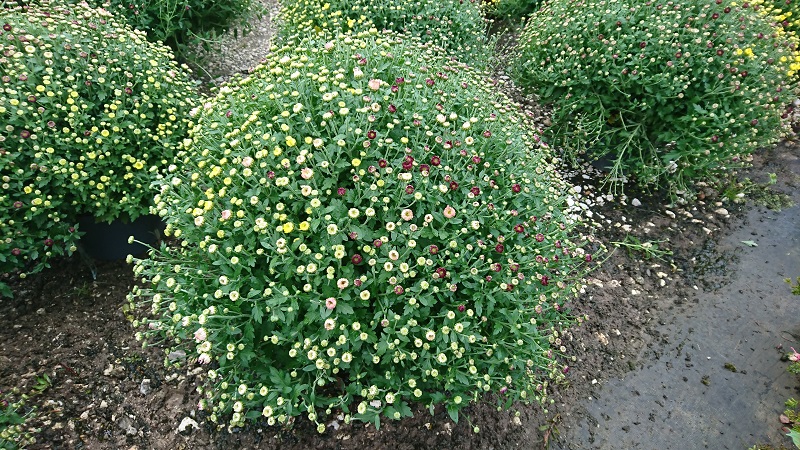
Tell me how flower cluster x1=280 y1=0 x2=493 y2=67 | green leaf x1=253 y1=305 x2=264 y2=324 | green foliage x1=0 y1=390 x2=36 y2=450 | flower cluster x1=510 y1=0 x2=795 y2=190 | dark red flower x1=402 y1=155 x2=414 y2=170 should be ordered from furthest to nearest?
flower cluster x1=280 y1=0 x2=493 y2=67, flower cluster x1=510 y1=0 x2=795 y2=190, green foliage x1=0 y1=390 x2=36 y2=450, dark red flower x1=402 y1=155 x2=414 y2=170, green leaf x1=253 y1=305 x2=264 y2=324

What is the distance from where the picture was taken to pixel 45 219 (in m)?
2.81

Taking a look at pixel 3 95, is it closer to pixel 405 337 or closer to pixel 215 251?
pixel 215 251

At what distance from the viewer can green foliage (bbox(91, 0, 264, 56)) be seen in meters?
4.09

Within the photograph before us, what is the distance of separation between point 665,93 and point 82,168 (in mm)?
3934

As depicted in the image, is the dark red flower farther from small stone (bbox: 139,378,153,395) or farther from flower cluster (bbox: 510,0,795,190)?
flower cluster (bbox: 510,0,795,190)

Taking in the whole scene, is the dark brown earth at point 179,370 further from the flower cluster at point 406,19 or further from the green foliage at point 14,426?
the flower cluster at point 406,19

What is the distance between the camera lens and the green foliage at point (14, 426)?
228 cm

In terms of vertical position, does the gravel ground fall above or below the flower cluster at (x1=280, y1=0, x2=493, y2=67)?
below

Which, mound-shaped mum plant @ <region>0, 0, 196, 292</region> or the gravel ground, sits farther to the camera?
the gravel ground

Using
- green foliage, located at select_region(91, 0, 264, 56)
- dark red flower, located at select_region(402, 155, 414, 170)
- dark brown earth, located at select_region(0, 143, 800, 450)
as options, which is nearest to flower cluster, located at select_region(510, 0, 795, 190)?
dark brown earth, located at select_region(0, 143, 800, 450)

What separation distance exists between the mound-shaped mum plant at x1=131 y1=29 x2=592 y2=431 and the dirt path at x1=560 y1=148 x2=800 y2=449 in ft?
3.06

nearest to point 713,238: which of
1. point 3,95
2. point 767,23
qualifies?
point 767,23

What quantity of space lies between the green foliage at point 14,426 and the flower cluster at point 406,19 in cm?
306

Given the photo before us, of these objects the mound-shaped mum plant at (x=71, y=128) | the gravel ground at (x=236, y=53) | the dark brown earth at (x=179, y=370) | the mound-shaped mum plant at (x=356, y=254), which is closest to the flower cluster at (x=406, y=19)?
the gravel ground at (x=236, y=53)
